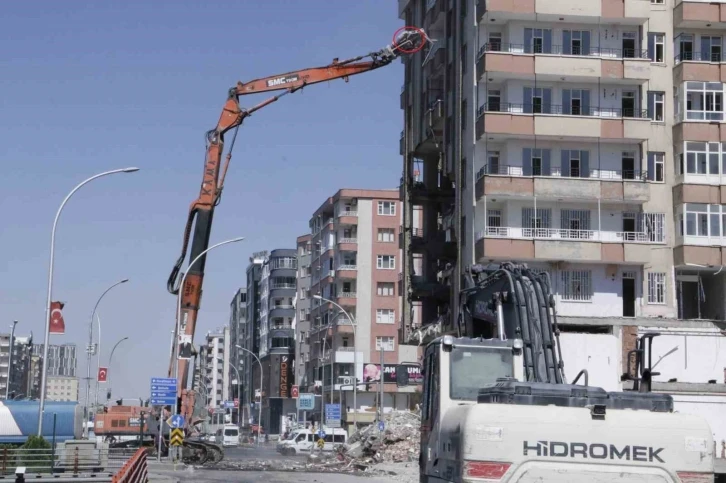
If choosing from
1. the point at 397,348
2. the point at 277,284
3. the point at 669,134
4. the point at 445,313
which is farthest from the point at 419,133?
the point at 277,284

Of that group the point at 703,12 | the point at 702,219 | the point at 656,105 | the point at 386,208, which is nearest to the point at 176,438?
the point at 702,219

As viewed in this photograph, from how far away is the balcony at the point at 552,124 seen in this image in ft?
175

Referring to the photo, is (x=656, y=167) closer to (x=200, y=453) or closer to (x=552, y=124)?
(x=552, y=124)

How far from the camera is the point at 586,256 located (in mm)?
53000

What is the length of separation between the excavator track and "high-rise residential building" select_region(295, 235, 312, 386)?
237 ft

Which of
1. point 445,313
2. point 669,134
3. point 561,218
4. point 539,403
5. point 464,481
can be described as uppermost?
point 669,134

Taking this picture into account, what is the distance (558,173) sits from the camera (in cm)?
5438

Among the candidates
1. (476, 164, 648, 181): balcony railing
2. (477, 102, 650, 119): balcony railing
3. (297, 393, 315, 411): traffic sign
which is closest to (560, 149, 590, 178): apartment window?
(476, 164, 648, 181): balcony railing

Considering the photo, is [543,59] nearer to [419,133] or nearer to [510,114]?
[510,114]

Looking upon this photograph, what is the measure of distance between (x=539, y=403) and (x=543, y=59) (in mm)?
43636

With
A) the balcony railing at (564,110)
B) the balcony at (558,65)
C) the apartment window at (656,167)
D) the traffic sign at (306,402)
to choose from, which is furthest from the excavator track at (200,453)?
the traffic sign at (306,402)

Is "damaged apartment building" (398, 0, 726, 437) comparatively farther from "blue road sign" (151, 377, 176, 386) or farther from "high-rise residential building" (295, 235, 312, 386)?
"high-rise residential building" (295, 235, 312, 386)

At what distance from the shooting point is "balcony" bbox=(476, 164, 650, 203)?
53.3 meters

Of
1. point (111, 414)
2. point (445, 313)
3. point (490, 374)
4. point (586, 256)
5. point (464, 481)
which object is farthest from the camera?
point (111, 414)
